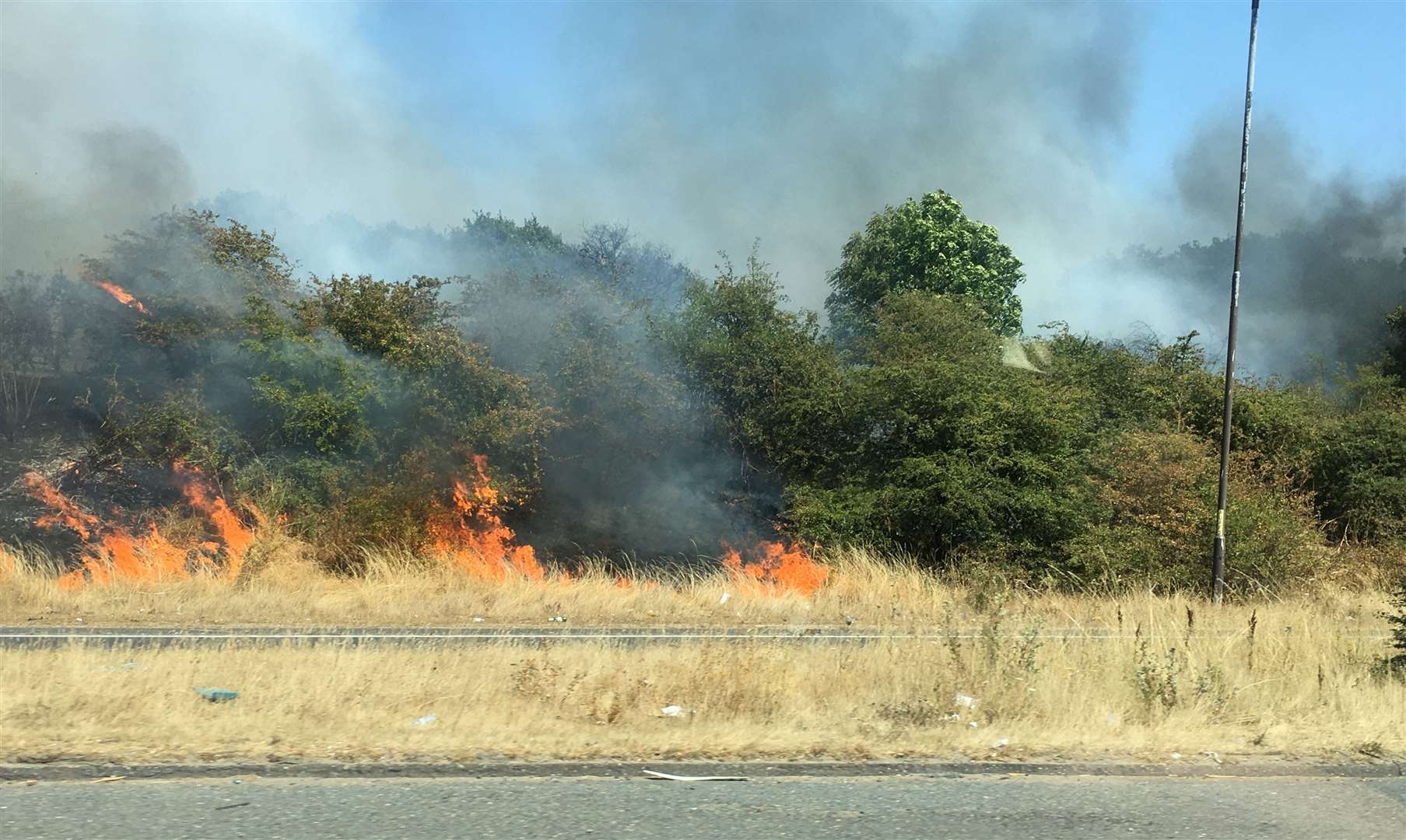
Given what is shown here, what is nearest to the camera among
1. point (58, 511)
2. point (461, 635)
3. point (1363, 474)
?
point (461, 635)

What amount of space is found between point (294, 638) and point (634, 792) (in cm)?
635

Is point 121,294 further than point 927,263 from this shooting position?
No

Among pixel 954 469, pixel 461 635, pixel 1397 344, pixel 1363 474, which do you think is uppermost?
pixel 1397 344

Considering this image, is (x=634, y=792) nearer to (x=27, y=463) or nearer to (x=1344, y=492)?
(x=27, y=463)

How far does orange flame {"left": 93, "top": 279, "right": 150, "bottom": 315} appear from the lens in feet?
73.4


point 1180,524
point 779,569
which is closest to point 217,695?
point 779,569

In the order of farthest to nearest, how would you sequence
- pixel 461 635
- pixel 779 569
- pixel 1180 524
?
pixel 779 569, pixel 1180 524, pixel 461 635

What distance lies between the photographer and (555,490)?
22.5m

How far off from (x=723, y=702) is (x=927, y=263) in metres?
31.4

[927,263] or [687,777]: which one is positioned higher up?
[927,263]

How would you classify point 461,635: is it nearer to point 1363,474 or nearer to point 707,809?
point 707,809

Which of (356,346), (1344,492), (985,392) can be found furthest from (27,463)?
(1344,492)

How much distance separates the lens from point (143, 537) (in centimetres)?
2002

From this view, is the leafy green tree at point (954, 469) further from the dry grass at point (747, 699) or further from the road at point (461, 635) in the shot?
the dry grass at point (747, 699)
